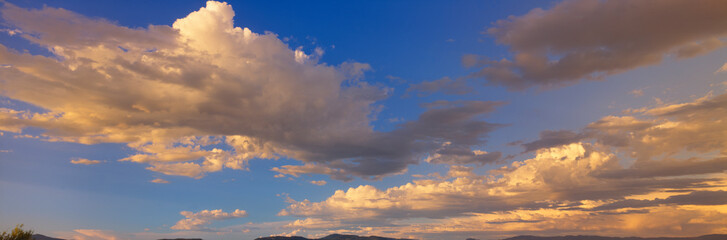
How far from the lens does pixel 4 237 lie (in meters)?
140

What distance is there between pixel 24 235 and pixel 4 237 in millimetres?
6259

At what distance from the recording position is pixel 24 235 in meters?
146
